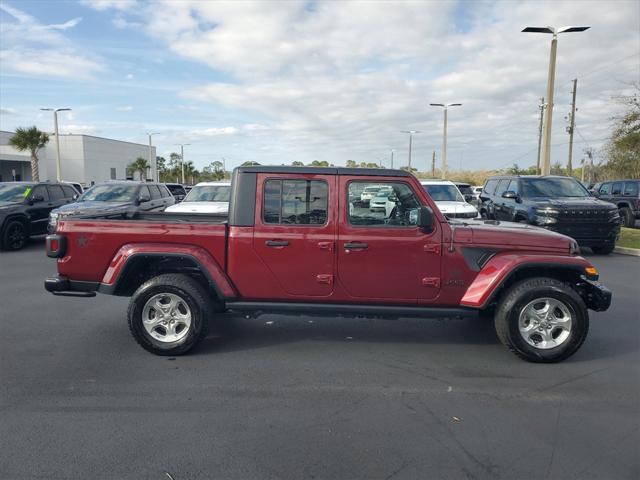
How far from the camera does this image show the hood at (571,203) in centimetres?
1107

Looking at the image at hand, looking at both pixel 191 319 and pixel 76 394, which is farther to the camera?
pixel 191 319

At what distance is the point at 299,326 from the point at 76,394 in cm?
264

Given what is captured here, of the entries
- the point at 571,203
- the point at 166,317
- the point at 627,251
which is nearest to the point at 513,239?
the point at 166,317

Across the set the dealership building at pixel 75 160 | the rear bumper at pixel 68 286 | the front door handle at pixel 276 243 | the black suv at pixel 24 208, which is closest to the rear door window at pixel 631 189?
the front door handle at pixel 276 243

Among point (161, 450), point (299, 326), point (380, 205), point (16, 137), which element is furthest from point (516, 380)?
point (16, 137)

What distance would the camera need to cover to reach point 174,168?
7812 cm

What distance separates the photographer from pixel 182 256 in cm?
485

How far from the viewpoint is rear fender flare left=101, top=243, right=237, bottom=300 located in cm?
485

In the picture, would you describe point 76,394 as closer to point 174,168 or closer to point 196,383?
point 196,383

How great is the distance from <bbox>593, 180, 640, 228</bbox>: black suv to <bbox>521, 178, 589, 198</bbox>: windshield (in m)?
5.51

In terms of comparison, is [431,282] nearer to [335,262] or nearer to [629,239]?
[335,262]

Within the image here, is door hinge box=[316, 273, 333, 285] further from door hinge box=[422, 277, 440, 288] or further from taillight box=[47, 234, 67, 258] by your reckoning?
taillight box=[47, 234, 67, 258]

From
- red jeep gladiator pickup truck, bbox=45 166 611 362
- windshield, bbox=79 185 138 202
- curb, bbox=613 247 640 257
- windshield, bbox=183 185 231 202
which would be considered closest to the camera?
red jeep gladiator pickup truck, bbox=45 166 611 362

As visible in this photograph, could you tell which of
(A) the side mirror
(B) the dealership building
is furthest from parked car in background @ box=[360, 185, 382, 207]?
(B) the dealership building
